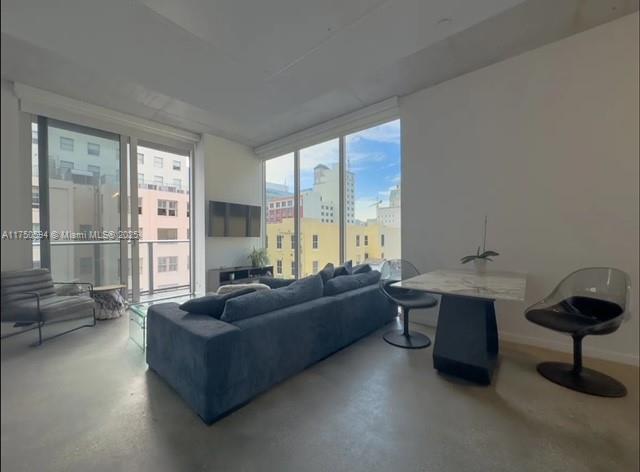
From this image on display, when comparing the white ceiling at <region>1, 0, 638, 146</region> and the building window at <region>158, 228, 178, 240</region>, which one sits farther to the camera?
the building window at <region>158, 228, 178, 240</region>

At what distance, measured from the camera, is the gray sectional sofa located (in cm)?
163

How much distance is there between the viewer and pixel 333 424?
5.35 feet

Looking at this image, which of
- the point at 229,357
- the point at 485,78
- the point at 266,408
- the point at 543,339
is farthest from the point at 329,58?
the point at 543,339

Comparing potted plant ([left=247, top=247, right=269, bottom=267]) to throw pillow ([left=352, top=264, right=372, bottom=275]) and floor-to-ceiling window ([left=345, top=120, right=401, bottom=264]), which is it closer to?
floor-to-ceiling window ([left=345, top=120, right=401, bottom=264])

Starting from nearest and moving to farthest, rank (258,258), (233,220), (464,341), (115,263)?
(115,263)
(464,341)
(233,220)
(258,258)

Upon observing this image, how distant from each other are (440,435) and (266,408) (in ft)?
3.48

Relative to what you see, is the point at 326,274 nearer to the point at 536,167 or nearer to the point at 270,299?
the point at 270,299

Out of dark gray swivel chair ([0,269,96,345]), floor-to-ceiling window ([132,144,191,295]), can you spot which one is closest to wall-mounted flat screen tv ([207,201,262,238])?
floor-to-ceiling window ([132,144,191,295])

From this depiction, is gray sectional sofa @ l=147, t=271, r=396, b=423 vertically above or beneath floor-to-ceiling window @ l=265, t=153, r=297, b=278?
beneath

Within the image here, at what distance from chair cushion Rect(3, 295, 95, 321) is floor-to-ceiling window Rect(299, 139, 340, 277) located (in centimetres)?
372

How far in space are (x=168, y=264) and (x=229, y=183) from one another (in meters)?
3.52

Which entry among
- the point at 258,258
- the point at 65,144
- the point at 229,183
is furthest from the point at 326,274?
the point at 229,183

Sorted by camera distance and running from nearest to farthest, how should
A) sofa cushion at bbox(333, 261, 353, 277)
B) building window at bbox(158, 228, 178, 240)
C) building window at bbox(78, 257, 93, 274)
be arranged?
→ 1. building window at bbox(78, 257, 93, 274)
2. building window at bbox(158, 228, 178, 240)
3. sofa cushion at bbox(333, 261, 353, 277)

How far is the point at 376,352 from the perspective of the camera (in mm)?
2588
